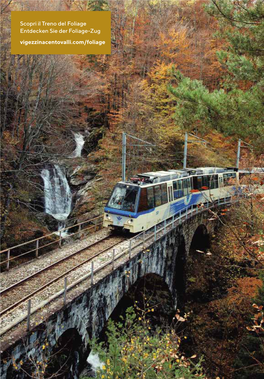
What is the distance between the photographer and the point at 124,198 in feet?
46.0

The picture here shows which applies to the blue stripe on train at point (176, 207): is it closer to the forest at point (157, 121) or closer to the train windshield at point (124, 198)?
the train windshield at point (124, 198)

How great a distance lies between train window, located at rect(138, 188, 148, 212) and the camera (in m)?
13.8

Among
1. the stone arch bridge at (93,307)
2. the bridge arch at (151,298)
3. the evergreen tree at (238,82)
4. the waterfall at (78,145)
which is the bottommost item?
the bridge arch at (151,298)

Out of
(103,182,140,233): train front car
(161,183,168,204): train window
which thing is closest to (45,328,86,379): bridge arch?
(103,182,140,233): train front car

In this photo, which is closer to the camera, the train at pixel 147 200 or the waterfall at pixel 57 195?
the train at pixel 147 200

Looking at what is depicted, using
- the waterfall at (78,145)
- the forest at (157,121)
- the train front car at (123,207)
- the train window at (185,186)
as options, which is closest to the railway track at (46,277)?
the train front car at (123,207)

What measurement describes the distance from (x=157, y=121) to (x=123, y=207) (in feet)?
38.2

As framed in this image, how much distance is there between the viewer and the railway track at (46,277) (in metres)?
8.13

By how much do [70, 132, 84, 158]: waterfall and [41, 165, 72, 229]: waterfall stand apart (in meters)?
3.99

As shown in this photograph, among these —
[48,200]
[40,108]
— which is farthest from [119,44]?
[48,200]

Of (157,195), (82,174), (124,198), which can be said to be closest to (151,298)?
(157,195)

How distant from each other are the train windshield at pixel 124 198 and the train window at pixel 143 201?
0.85 ft

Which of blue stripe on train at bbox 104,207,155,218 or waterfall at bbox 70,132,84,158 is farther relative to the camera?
waterfall at bbox 70,132,84,158

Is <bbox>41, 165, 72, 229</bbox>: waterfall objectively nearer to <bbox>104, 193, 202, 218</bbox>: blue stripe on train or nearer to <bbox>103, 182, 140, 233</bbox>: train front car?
<bbox>103, 182, 140, 233</bbox>: train front car
